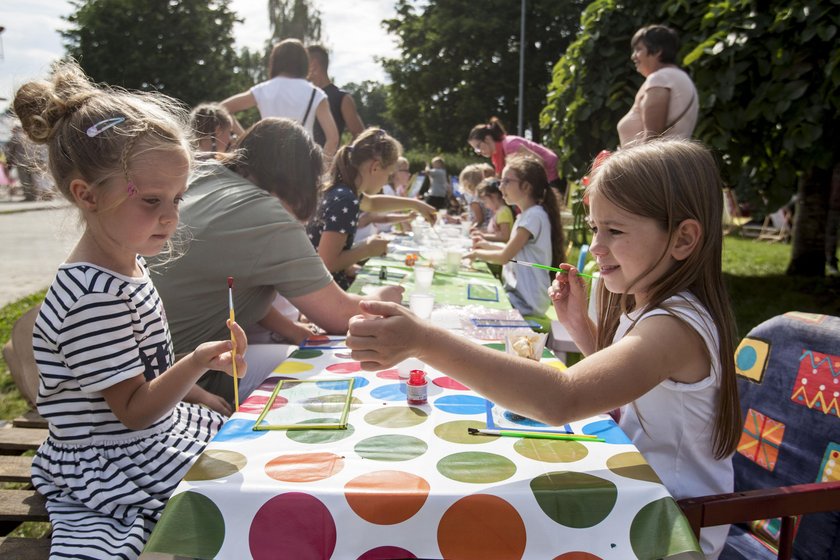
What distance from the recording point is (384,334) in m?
1.09

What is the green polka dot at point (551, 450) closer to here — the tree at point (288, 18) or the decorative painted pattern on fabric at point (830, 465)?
the decorative painted pattern on fabric at point (830, 465)

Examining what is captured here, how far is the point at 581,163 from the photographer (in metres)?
7.32

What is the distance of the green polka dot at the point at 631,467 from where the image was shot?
1.03m

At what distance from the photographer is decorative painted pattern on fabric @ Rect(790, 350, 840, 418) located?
1501 mm

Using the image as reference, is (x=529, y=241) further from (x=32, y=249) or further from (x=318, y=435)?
(x=32, y=249)

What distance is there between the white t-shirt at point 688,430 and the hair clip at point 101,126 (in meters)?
1.33

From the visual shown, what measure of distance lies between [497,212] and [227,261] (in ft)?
13.8

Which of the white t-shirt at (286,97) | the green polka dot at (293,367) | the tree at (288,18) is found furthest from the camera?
the tree at (288,18)

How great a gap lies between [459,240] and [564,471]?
4.00 meters

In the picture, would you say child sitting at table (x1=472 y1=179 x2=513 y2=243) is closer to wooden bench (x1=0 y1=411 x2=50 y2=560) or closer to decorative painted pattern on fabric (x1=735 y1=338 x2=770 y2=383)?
decorative painted pattern on fabric (x1=735 y1=338 x2=770 y2=383)

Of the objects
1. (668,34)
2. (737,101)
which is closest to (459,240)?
(668,34)

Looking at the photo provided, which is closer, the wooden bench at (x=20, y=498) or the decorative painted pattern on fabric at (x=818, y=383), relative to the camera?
the wooden bench at (x=20, y=498)

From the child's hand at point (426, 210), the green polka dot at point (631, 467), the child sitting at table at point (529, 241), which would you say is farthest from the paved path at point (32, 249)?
the child sitting at table at point (529, 241)

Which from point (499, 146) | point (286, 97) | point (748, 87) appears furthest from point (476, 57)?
point (286, 97)
